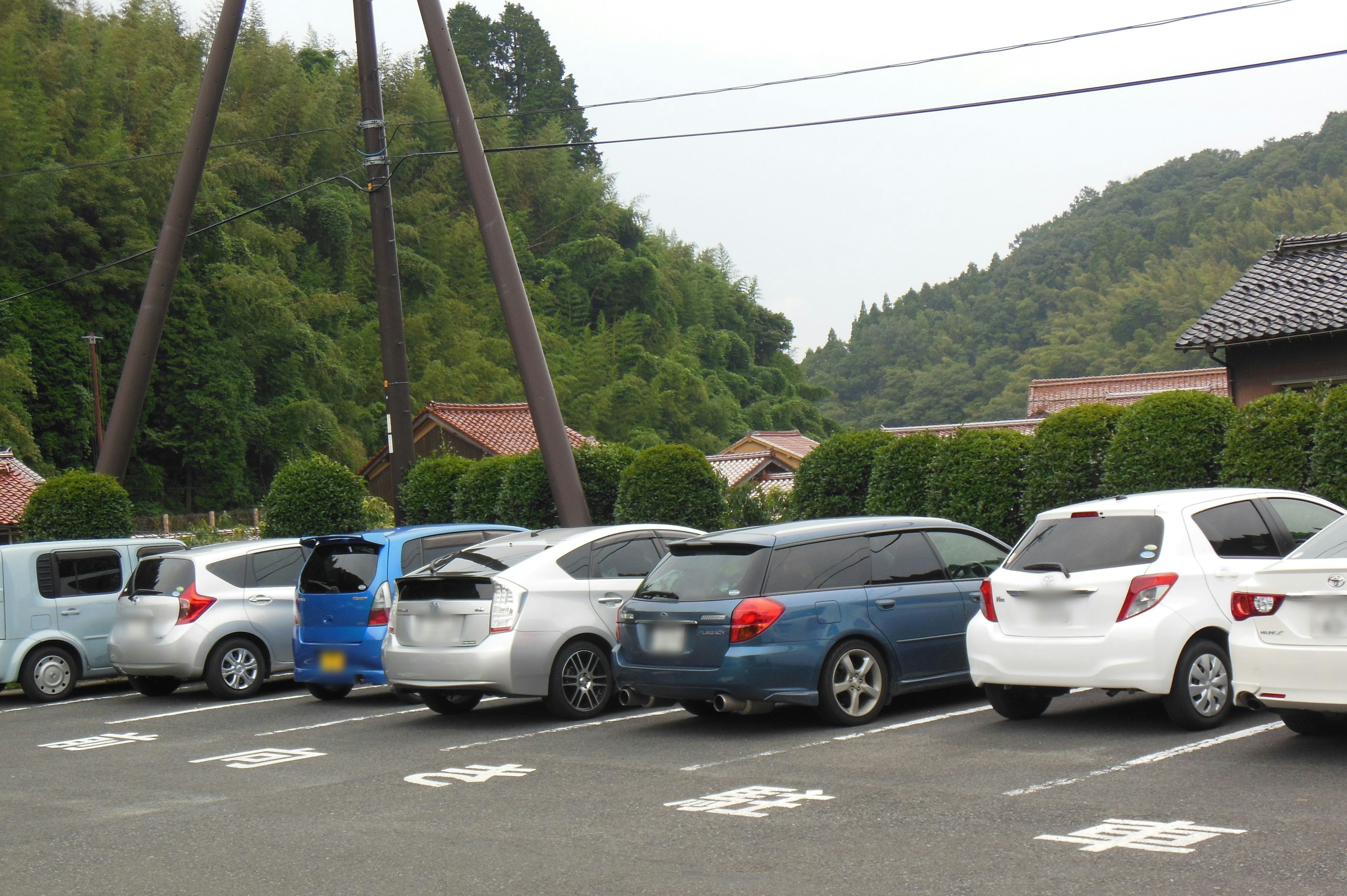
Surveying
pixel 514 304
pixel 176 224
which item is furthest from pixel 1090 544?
pixel 176 224

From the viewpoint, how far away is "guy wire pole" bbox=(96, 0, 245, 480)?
1934cm

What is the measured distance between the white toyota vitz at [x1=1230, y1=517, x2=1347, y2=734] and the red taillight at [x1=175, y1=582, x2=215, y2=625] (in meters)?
9.60

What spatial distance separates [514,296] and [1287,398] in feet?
30.6

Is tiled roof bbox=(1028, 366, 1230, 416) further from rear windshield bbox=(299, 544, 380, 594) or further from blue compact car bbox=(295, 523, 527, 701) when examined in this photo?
rear windshield bbox=(299, 544, 380, 594)

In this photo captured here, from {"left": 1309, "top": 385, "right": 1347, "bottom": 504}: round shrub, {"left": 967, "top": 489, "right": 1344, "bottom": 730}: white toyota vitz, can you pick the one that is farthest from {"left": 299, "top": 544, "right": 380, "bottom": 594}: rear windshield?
{"left": 1309, "top": 385, "right": 1347, "bottom": 504}: round shrub

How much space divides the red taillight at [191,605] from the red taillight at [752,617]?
6.37 m

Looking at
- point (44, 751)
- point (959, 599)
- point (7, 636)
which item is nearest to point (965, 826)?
point (959, 599)

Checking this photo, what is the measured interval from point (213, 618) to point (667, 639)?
578 cm

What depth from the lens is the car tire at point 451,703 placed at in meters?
11.1

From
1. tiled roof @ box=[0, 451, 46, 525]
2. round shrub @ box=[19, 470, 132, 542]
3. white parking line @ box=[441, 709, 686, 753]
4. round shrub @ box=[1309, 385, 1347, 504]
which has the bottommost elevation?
white parking line @ box=[441, 709, 686, 753]

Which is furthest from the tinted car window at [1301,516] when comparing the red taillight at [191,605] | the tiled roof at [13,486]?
the tiled roof at [13,486]

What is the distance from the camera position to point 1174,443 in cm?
1333

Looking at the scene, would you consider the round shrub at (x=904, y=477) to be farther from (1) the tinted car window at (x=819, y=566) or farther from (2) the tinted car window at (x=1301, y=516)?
(2) the tinted car window at (x=1301, y=516)

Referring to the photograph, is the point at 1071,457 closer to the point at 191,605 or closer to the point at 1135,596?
the point at 1135,596
